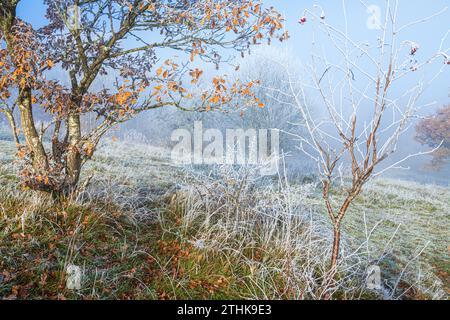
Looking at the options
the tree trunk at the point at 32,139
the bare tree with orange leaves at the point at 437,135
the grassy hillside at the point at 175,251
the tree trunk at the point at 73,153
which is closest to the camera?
the grassy hillside at the point at 175,251

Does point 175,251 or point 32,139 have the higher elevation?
point 32,139

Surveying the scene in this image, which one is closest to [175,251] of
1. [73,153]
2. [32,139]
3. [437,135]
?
[73,153]

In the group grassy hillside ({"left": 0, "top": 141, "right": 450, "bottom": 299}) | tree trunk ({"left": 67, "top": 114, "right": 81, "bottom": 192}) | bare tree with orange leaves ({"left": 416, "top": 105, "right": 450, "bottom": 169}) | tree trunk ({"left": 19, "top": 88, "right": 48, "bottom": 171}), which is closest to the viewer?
grassy hillside ({"left": 0, "top": 141, "right": 450, "bottom": 299})

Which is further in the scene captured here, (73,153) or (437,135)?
(437,135)

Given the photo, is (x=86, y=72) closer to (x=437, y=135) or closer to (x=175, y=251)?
(x=175, y=251)

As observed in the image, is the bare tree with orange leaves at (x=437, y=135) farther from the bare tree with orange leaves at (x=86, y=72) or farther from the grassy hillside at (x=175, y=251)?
the bare tree with orange leaves at (x=86, y=72)

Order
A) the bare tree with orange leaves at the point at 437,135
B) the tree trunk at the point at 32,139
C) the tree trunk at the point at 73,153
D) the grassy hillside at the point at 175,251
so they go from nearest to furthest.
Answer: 1. the grassy hillside at the point at 175,251
2. the tree trunk at the point at 32,139
3. the tree trunk at the point at 73,153
4. the bare tree with orange leaves at the point at 437,135

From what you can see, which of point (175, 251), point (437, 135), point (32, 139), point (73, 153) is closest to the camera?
point (175, 251)

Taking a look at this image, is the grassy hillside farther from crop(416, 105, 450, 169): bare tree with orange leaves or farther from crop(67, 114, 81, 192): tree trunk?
crop(416, 105, 450, 169): bare tree with orange leaves

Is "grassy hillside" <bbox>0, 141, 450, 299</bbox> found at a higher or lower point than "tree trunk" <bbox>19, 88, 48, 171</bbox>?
lower

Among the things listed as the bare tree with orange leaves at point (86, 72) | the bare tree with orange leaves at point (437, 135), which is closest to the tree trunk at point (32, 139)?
the bare tree with orange leaves at point (86, 72)

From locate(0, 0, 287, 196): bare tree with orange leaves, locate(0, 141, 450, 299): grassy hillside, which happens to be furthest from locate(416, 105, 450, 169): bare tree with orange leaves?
locate(0, 0, 287, 196): bare tree with orange leaves

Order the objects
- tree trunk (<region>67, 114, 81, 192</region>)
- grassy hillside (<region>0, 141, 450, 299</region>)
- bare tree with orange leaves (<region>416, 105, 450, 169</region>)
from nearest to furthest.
Answer: grassy hillside (<region>0, 141, 450, 299</region>) → tree trunk (<region>67, 114, 81, 192</region>) → bare tree with orange leaves (<region>416, 105, 450, 169</region>)
